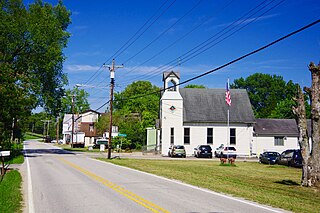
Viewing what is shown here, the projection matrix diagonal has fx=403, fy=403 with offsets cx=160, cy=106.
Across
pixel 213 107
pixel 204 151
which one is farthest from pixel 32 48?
pixel 213 107

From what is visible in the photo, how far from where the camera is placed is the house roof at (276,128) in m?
55.4

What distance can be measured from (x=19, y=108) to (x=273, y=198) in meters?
25.6

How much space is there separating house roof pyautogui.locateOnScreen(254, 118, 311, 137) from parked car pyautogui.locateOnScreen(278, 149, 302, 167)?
18.5 metres

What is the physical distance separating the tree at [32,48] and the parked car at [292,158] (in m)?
23.4

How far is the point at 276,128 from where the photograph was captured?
5647 centimetres

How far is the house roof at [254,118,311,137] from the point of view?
55.4m

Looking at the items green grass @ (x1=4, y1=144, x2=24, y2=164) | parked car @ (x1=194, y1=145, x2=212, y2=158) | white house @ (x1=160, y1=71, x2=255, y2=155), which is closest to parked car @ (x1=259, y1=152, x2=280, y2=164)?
parked car @ (x1=194, y1=145, x2=212, y2=158)

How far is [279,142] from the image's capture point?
5562 cm

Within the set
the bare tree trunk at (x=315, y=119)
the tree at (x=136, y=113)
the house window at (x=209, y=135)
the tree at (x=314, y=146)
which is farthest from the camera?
the tree at (x=136, y=113)

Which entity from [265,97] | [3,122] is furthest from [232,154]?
[265,97]

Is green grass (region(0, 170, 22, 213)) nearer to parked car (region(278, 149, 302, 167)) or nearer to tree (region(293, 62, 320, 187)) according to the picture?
tree (region(293, 62, 320, 187))

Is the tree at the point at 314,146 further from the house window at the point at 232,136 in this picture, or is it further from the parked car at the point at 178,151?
the house window at the point at 232,136

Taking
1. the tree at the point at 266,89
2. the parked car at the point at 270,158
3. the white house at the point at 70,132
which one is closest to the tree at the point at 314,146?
the parked car at the point at 270,158

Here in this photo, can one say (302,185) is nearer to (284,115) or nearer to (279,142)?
(279,142)
